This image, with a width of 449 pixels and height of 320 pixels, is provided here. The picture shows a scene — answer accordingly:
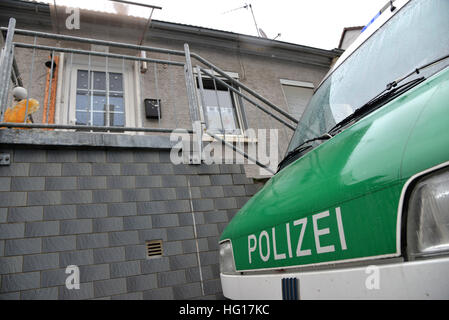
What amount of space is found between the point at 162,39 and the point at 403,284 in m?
6.40

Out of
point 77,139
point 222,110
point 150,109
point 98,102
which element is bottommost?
point 77,139

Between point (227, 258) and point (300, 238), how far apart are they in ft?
2.38

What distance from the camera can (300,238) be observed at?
1113 millimetres

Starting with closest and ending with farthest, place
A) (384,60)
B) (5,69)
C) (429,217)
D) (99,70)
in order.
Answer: (429,217), (384,60), (5,69), (99,70)

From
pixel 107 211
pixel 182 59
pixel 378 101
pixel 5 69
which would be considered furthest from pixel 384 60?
pixel 182 59

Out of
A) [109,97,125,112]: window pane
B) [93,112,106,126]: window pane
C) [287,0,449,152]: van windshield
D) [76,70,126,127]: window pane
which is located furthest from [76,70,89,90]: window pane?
[287,0,449,152]: van windshield

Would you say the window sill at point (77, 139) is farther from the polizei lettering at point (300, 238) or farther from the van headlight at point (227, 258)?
the polizei lettering at point (300, 238)

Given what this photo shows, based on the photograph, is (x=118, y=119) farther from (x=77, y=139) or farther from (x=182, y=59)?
(x=77, y=139)

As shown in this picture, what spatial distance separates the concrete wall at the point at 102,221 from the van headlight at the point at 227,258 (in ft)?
3.14

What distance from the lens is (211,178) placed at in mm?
3115

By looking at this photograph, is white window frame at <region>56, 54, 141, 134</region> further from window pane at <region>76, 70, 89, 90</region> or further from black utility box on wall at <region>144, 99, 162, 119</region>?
black utility box on wall at <region>144, 99, 162, 119</region>
